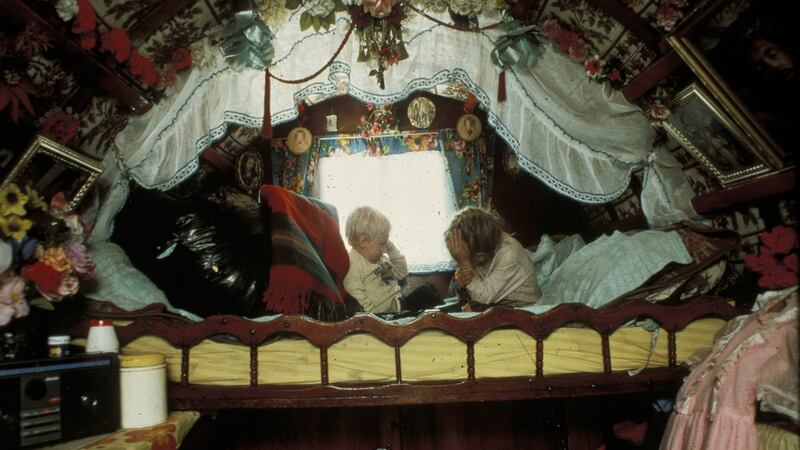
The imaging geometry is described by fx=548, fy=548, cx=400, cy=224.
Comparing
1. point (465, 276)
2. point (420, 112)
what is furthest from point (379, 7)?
point (420, 112)

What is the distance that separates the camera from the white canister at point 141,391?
2.15 meters

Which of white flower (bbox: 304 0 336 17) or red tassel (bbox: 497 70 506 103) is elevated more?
white flower (bbox: 304 0 336 17)

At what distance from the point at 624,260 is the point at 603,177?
1.67 feet

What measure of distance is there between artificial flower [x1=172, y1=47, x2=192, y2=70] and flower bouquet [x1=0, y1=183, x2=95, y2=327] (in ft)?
3.53

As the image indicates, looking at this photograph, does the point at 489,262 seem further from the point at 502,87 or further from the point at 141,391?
the point at 141,391

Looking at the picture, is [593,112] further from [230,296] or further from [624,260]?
[230,296]

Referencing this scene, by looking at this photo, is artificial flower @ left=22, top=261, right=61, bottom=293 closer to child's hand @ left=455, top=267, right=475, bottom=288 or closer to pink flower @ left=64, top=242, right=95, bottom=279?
pink flower @ left=64, top=242, right=95, bottom=279

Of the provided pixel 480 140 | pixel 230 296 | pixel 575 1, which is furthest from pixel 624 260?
pixel 480 140

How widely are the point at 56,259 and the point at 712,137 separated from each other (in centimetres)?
299

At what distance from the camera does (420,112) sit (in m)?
5.46

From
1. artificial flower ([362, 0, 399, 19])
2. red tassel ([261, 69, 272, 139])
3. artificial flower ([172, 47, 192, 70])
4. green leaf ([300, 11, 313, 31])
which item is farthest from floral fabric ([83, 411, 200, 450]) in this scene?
artificial flower ([362, 0, 399, 19])

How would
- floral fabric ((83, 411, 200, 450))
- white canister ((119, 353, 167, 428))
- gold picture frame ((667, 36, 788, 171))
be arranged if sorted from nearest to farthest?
floral fabric ((83, 411, 200, 450))
white canister ((119, 353, 167, 428))
gold picture frame ((667, 36, 788, 171))

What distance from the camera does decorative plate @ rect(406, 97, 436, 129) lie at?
17.9 feet

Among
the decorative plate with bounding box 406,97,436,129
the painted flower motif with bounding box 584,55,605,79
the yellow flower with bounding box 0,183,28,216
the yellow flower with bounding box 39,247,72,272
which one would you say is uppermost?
the decorative plate with bounding box 406,97,436,129
